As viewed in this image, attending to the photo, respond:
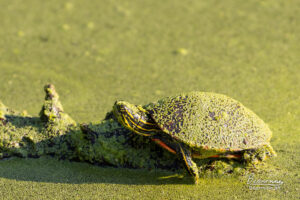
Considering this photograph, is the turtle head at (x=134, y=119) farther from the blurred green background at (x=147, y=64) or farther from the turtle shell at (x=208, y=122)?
the blurred green background at (x=147, y=64)

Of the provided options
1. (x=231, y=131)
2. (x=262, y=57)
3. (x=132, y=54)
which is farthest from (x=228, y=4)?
(x=231, y=131)

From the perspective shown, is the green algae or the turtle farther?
the green algae

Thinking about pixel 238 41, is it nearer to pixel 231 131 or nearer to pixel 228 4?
pixel 228 4

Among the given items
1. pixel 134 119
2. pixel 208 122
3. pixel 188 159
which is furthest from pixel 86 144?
pixel 208 122

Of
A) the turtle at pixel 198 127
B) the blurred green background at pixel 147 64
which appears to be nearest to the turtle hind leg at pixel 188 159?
the turtle at pixel 198 127

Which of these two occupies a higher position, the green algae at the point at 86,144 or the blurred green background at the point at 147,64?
the blurred green background at the point at 147,64

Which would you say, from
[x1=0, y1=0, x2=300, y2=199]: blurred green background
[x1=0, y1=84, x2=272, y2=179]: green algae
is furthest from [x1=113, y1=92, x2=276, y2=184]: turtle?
[x1=0, y1=0, x2=300, y2=199]: blurred green background

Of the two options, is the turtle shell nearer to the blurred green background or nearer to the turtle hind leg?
the turtle hind leg
